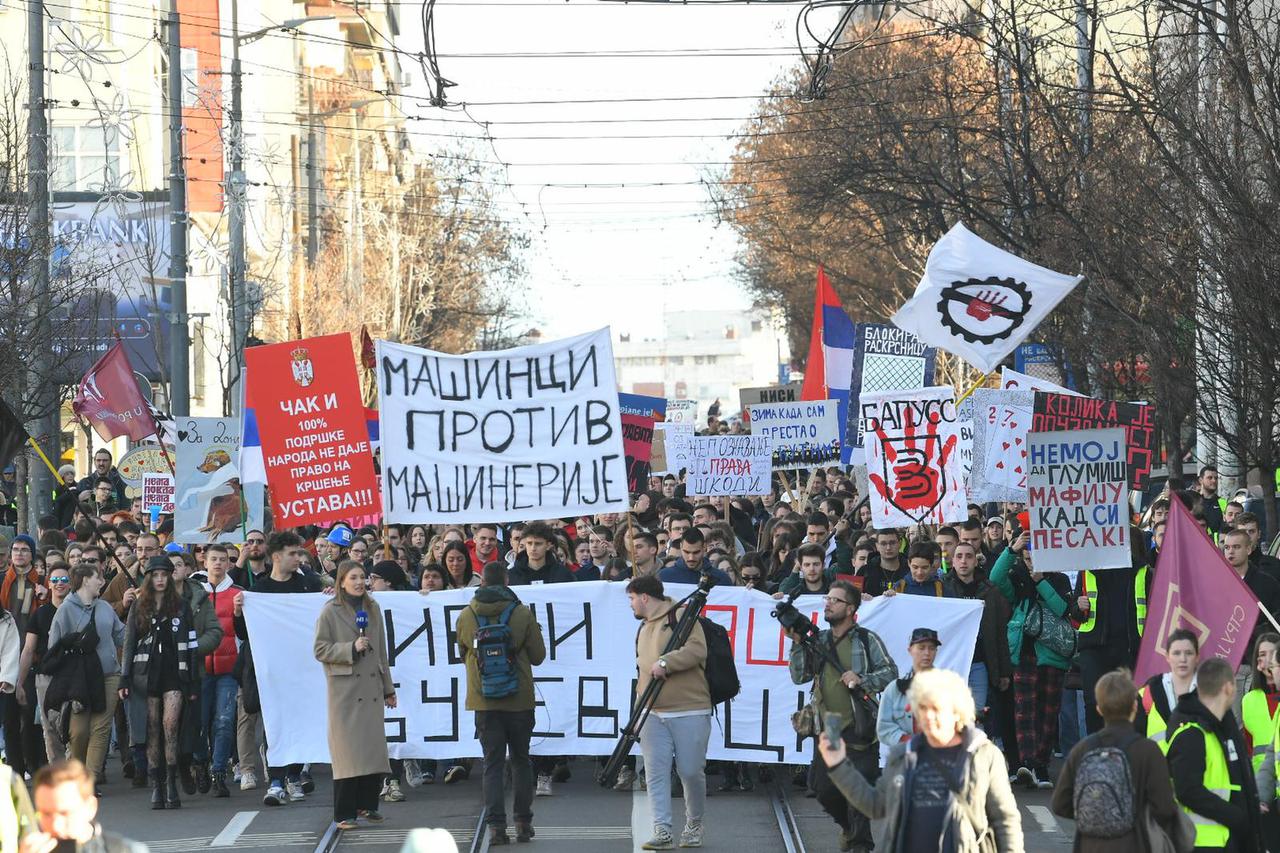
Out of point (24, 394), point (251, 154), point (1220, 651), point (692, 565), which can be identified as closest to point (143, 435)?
point (24, 394)

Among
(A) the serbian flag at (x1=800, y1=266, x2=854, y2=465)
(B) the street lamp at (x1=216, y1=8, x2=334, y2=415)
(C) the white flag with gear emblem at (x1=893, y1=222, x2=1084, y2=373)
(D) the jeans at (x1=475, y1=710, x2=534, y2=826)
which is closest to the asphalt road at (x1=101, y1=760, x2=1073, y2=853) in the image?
(D) the jeans at (x1=475, y1=710, x2=534, y2=826)

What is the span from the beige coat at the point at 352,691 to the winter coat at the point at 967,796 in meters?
5.41

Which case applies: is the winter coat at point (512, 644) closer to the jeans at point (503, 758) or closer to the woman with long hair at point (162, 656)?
the jeans at point (503, 758)

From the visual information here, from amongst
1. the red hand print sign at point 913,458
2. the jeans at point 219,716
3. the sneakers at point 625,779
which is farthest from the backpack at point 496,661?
the red hand print sign at point 913,458

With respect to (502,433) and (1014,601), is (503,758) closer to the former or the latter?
(502,433)

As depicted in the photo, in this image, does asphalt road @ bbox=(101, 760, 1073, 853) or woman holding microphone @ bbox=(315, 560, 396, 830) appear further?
woman holding microphone @ bbox=(315, 560, 396, 830)

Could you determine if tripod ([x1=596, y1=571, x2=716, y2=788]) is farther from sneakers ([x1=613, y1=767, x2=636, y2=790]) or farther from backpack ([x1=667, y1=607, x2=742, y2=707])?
sneakers ([x1=613, y1=767, x2=636, y2=790])

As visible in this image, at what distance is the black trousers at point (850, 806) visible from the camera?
10219mm

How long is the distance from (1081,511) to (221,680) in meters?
5.71

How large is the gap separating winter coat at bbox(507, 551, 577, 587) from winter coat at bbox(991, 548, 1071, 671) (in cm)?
286

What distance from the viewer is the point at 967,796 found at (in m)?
6.86

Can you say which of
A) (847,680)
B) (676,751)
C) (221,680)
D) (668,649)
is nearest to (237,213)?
(221,680)

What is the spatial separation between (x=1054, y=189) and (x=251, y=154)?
19918mm

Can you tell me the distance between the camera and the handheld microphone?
39.9ft
